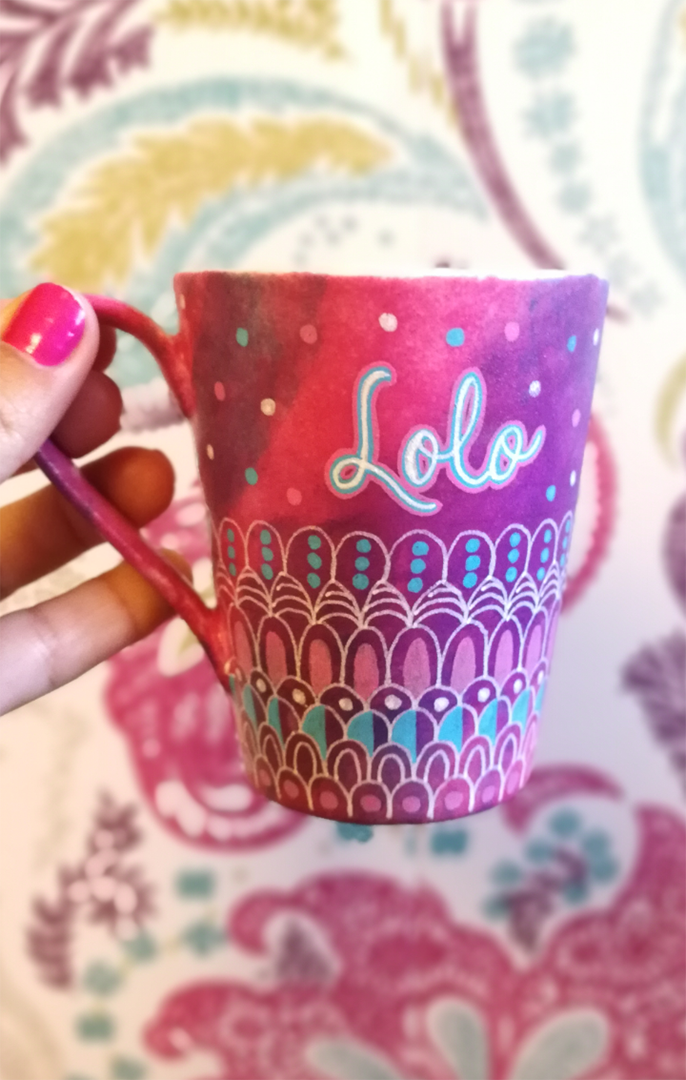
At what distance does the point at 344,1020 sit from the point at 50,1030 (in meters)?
0.15

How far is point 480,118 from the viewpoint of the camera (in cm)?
39

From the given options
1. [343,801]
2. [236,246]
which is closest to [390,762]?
[343,801]

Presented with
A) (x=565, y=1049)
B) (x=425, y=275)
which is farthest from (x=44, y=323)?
(x=565, y=1049)

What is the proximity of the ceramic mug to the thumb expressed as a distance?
1 centimetres

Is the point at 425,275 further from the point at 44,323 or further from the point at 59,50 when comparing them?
the point at 59,50

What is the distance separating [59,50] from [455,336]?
0.27 metres

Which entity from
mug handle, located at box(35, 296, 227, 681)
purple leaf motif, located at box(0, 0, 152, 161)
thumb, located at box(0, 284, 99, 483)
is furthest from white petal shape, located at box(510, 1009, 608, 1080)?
purple leaf motif, located at box(0, 0, 152, 161)

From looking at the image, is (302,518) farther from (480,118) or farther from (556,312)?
(480,118)

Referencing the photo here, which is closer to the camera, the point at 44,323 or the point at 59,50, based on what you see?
the point at 44,323

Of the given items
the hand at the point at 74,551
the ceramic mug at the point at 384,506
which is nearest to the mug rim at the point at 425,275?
the ceramic mug at the point at 384,506

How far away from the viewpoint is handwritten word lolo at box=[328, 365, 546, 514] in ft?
0.77

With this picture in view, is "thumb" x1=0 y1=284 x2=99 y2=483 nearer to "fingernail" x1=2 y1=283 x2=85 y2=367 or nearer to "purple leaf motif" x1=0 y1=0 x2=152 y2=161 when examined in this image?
"fingernail" x1=2 y1=283 x2=85 y2=367

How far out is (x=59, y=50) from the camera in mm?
385

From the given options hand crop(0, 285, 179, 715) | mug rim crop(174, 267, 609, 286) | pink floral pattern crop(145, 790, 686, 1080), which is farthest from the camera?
pink floral pattern crop(145, 790, 686, 1080)
